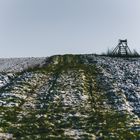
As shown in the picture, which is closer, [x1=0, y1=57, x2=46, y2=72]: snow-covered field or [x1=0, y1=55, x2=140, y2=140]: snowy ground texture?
[x1=0, y1=55, x2=140, y2=140]: snowy ground texture

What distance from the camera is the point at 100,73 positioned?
148ft

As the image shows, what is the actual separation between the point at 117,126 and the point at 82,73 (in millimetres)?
22318

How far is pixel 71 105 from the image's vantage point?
2816 centimetres

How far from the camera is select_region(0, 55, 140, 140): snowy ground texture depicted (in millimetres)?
21688

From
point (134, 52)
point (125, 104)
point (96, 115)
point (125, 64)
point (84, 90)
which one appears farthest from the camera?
point (134, 52)

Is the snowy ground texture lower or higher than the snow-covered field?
lower

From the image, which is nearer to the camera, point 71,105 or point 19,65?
point 71,105

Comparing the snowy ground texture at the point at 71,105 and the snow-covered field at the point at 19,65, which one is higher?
the snow-covered field at the point at 19,65

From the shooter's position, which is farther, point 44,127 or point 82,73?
point 82,73

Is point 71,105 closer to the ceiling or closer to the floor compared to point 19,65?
closer to the floor

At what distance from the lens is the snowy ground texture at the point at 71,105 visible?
21688 millimetres

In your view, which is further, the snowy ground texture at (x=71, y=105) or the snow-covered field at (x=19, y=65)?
the snow-covered field at (x=19, y=65)

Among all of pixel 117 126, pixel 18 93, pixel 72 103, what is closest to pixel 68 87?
pixel 18 93

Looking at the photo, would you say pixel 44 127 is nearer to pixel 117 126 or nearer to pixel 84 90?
pixel 117 126
